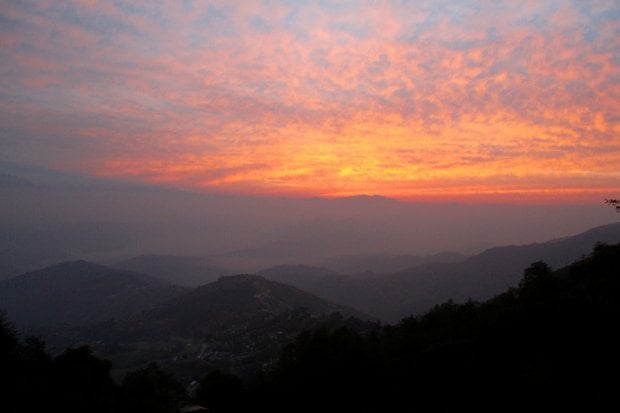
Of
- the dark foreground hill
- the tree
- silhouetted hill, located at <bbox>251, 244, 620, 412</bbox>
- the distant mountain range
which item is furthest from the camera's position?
the dark foreground hill

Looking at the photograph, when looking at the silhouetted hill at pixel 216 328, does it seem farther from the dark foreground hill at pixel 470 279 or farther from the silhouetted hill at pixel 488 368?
the silhouetted hill at pixel 488 368

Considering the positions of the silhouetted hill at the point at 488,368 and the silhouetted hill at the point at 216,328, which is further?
the silhouetted hill at the point at 216,328

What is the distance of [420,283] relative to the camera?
188625mm

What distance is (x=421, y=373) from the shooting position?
2731 cm

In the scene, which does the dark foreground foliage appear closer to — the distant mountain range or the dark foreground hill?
the distant mountain range

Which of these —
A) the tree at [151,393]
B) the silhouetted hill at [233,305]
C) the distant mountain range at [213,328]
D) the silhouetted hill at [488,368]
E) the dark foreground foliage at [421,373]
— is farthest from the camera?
the silhouetted hill at [233,305]

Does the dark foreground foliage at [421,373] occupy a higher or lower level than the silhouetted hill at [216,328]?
higher

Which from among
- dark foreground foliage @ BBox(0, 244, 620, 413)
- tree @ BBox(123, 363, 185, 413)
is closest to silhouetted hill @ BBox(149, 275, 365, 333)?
dark foreground foliage @ BBox(0, 244, 620, 413)

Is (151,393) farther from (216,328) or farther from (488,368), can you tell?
(216,328)

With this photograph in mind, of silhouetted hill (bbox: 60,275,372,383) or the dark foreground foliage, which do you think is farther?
silhouetted hill (bbox: 60,275,372,383)

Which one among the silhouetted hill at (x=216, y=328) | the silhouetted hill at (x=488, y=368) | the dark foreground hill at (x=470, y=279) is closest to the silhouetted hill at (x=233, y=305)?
the silhouetted hill at (x=216, y=328)

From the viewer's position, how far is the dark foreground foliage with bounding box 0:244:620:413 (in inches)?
796

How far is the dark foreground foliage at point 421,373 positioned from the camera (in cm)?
2022

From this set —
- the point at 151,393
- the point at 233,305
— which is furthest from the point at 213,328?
the point at 151,393
